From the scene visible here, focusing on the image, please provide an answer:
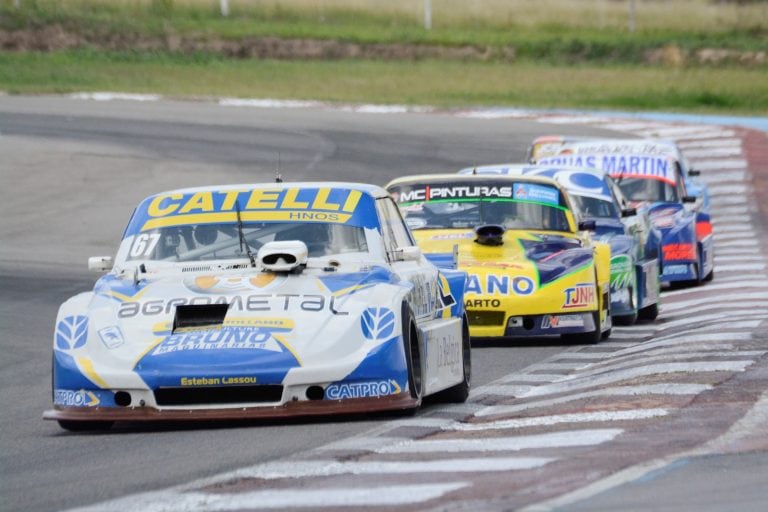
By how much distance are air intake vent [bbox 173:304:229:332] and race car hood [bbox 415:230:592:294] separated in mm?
4855

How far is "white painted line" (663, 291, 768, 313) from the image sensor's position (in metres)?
17.2

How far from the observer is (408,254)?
32.3 ft

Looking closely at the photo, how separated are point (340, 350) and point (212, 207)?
5.47ft

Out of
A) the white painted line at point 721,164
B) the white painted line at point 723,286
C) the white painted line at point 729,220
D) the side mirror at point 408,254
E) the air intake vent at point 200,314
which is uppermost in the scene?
the side mirror at point 408,254

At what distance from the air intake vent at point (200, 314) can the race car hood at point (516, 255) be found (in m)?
4.86

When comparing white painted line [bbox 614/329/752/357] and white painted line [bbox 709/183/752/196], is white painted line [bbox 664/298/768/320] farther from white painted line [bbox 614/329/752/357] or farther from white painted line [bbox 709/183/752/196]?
white painted line [bbox 709/183/752/196]

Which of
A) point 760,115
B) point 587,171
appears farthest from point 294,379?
point 760,115

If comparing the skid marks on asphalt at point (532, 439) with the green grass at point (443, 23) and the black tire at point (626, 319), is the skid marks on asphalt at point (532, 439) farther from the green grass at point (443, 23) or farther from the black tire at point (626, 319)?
the green grass at point (443, 23)

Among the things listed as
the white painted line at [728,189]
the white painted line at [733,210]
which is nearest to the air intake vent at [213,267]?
the white painted line at [733,210]

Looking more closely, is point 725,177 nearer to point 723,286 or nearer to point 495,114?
point 495,114

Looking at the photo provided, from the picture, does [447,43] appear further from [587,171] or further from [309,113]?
[587,171]

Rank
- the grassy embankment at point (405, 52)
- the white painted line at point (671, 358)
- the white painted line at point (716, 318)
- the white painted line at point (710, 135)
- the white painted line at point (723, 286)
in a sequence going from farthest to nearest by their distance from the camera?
the grassy embankment at point (405, 52), the white painted line at point (710, 135), the white painted line at point (723, 286), the white painted line at point (716, 318), the white painted line at point (671, 358)

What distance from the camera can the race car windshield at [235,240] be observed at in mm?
9766

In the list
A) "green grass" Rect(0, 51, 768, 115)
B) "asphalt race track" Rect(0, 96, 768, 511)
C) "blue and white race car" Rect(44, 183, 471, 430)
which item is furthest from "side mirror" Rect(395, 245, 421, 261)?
"green grass" Rect(0, 51, 768, 115)
